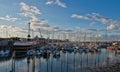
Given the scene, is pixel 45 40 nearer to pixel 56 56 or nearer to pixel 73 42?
pixel 73 42

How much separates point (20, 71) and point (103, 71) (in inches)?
559

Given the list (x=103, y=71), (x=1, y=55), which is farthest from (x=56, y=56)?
(x=103, y=71)

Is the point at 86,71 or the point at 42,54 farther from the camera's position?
the point at 42,54

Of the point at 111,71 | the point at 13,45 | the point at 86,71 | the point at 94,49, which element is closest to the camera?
the point at 111,71

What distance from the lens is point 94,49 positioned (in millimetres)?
93750

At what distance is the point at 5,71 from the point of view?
37469 mm

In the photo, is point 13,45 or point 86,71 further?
point 13,45

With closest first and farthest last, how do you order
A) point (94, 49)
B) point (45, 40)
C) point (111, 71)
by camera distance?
1. point (111, 71)
2. point (94, 49)
3. point (45, 40)

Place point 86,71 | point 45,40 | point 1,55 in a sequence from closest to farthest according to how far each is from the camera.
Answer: point 86,71 → point 1,55 → point 45,40

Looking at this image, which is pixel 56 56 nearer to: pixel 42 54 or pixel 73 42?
pixel 42 54

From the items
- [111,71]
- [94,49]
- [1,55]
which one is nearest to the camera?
[111,71]

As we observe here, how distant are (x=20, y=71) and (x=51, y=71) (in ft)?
17.6

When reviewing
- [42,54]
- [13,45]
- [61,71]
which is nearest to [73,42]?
[13,45]

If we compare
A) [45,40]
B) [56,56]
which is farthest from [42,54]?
[45,40]
